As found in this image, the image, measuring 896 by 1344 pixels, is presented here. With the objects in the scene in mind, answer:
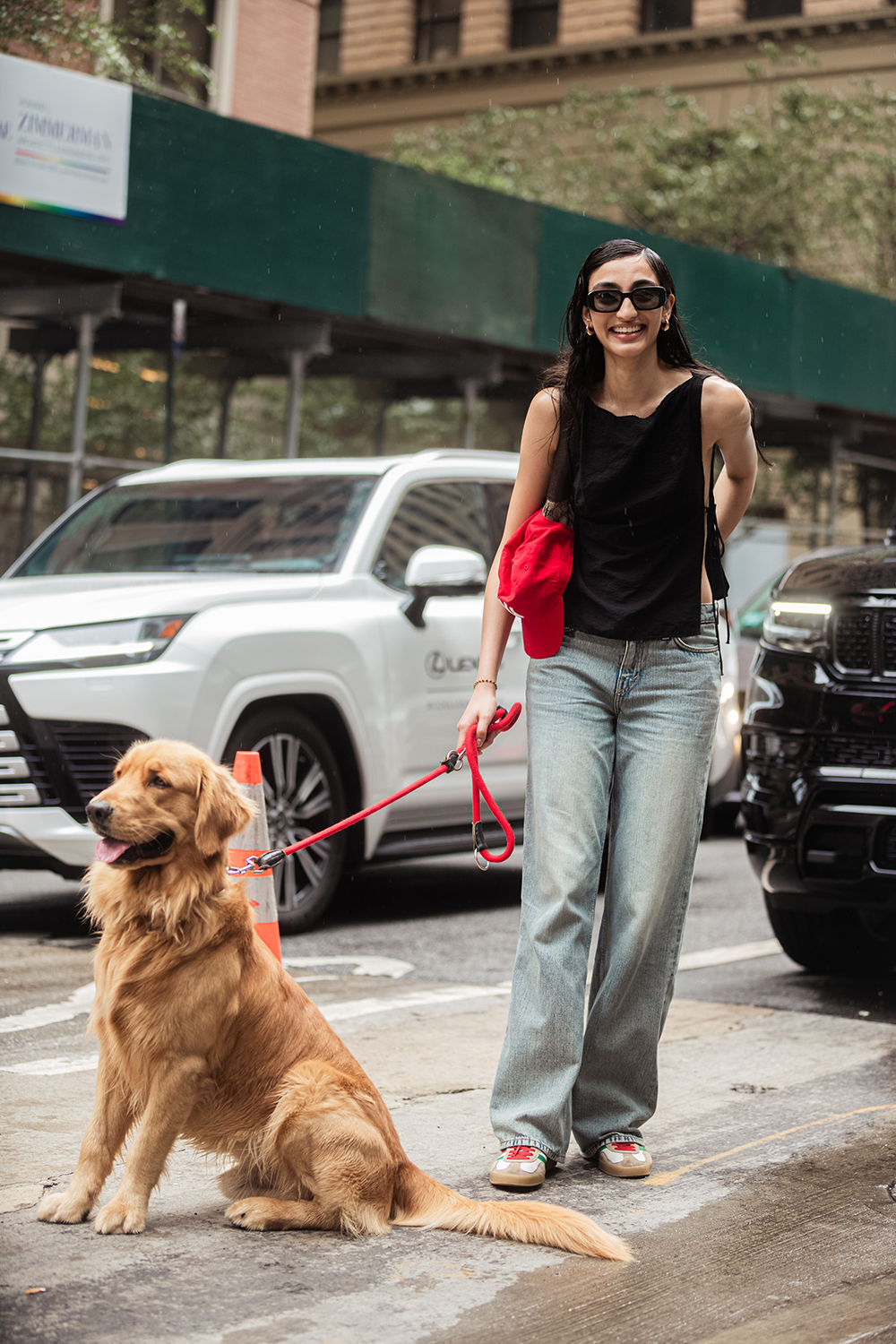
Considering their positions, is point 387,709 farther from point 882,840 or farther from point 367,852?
point 882,840

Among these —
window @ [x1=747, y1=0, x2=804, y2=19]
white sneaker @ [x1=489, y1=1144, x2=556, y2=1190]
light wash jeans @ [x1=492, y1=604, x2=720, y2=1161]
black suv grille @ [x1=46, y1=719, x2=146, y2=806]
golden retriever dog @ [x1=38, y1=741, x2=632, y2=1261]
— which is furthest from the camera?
window @ [x1=747, y1=0, x2=804, y2=19]

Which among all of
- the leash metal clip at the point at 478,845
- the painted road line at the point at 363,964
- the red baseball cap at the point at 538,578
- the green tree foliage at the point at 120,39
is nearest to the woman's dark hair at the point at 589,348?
the red baseball cap at the point at 538,578

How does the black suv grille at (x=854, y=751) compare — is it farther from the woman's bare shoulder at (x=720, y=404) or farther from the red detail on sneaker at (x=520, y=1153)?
the red detail on sneaker at (x=520, y=1153)

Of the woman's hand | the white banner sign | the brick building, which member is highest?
the brick building

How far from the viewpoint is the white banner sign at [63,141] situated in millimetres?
11219

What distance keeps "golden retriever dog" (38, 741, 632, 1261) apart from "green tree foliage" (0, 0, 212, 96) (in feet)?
31.8

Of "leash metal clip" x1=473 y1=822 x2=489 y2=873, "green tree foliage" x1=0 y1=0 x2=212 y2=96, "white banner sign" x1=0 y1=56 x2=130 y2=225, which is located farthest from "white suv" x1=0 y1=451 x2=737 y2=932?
"green tree foliage" x1=0 y1=0 x2=212 y2=96

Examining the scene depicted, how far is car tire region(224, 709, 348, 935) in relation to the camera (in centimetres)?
671

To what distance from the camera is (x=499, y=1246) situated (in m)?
3.32

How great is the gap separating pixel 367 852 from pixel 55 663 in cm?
169

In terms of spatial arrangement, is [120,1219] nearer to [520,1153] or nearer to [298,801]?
[520,1153]

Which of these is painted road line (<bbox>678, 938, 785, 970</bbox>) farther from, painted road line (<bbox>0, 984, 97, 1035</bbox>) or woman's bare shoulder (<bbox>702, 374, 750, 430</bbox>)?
woman's bare shoulder (<bbox>702, 374, 750, 430</bbox>)

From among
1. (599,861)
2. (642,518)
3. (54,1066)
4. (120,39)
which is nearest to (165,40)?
(120,39)

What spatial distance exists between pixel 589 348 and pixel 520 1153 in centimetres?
187
